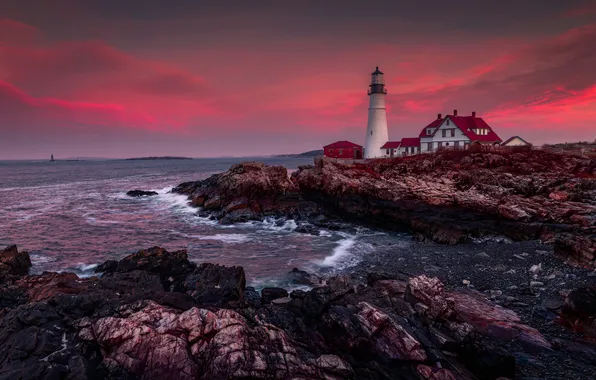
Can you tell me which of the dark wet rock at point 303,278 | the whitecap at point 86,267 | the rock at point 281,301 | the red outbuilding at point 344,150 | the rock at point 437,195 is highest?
the red outbuilding at point 344,150

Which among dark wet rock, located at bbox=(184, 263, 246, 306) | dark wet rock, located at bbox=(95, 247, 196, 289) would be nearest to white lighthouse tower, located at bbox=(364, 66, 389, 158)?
dark wet rock, located at bbox=(95, 247, 196, 289)

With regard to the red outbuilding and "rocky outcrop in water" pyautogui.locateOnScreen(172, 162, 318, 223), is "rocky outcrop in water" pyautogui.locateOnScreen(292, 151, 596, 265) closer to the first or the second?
"rocky outcrop in water" pyautogui.locateOnScreen(172, 162, 318, 223)

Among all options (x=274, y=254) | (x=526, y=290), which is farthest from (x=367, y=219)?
(x=526, y=290)

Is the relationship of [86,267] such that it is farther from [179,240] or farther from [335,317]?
[335,317]

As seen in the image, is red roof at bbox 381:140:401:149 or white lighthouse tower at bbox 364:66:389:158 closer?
white lighthouse tower at bbox 364:66:389:158

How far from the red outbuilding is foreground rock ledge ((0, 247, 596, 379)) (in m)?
48.2

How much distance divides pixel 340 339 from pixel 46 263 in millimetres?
20800

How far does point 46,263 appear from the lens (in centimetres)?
2117

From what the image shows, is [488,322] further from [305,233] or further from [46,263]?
[46,263]

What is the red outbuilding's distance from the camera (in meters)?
60.2

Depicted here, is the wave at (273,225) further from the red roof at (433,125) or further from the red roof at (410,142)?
the red roof at (433,125)

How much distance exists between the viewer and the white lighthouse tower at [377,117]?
55.3 metres

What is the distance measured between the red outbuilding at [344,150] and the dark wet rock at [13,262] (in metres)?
48.4

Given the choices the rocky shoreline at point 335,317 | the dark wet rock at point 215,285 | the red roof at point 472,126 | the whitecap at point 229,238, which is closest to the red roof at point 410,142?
the red roof at point 472,126
